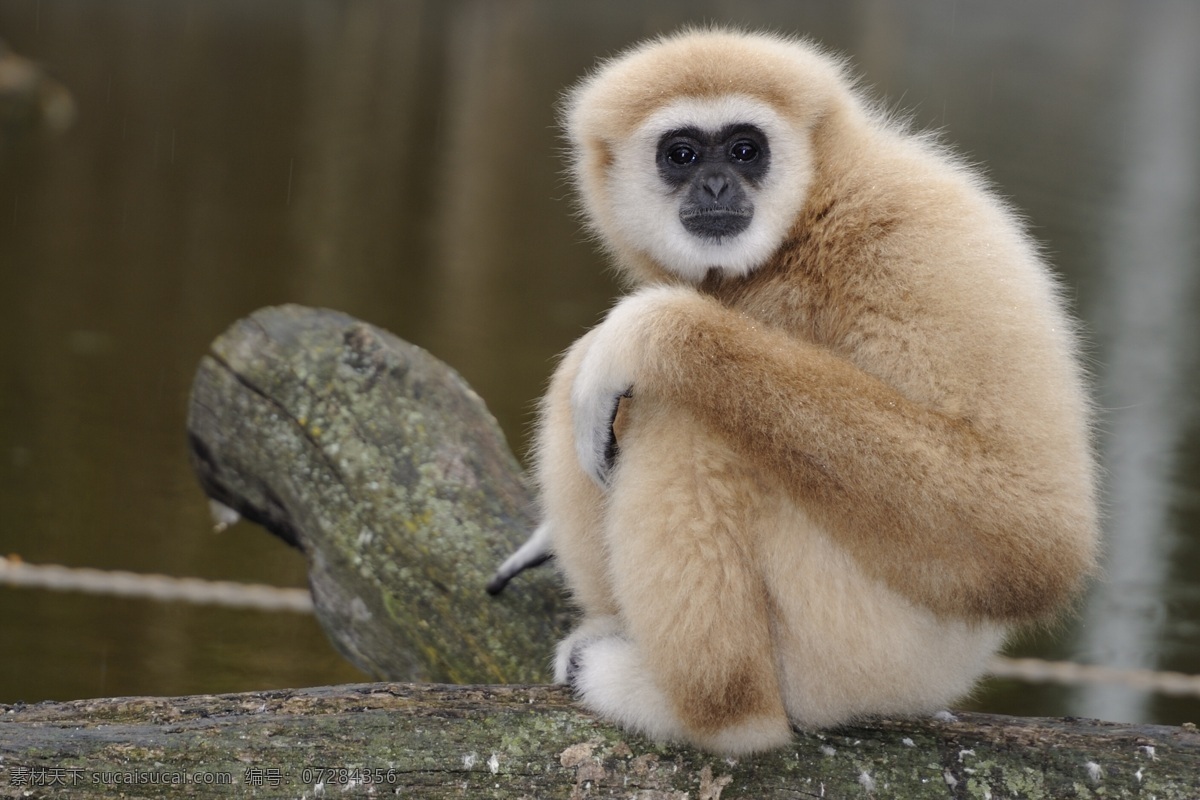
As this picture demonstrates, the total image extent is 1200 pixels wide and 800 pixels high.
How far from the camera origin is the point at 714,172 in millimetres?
3535

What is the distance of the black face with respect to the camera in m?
3.42

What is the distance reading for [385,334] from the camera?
16.3 ft

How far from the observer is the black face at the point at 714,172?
135 inches

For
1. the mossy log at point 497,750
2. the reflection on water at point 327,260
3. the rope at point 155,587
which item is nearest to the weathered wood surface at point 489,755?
the mossy log at point 497,750

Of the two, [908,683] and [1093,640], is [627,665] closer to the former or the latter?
[908,683]

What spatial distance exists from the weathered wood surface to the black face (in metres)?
1.30

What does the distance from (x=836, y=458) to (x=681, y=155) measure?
3.61 feet

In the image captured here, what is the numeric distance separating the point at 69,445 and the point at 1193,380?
934 centimetres

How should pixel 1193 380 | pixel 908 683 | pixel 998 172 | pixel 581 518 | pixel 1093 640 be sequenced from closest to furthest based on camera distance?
pixel 908 683 → pixel 581 518 → pixel 1093 640 → pixel 1193 380 → pixel 998 172

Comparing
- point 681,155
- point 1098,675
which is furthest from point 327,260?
point 681,155

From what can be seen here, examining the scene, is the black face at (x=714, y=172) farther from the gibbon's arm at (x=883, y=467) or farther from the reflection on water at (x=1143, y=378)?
the reflection on water at (x=1143, y=378)

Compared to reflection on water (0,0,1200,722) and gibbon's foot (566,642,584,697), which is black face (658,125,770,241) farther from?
reflection on water (0,0,1200,722)

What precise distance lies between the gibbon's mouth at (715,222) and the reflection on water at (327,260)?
3.71m

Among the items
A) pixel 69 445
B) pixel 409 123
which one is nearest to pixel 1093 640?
pixel 69 445
